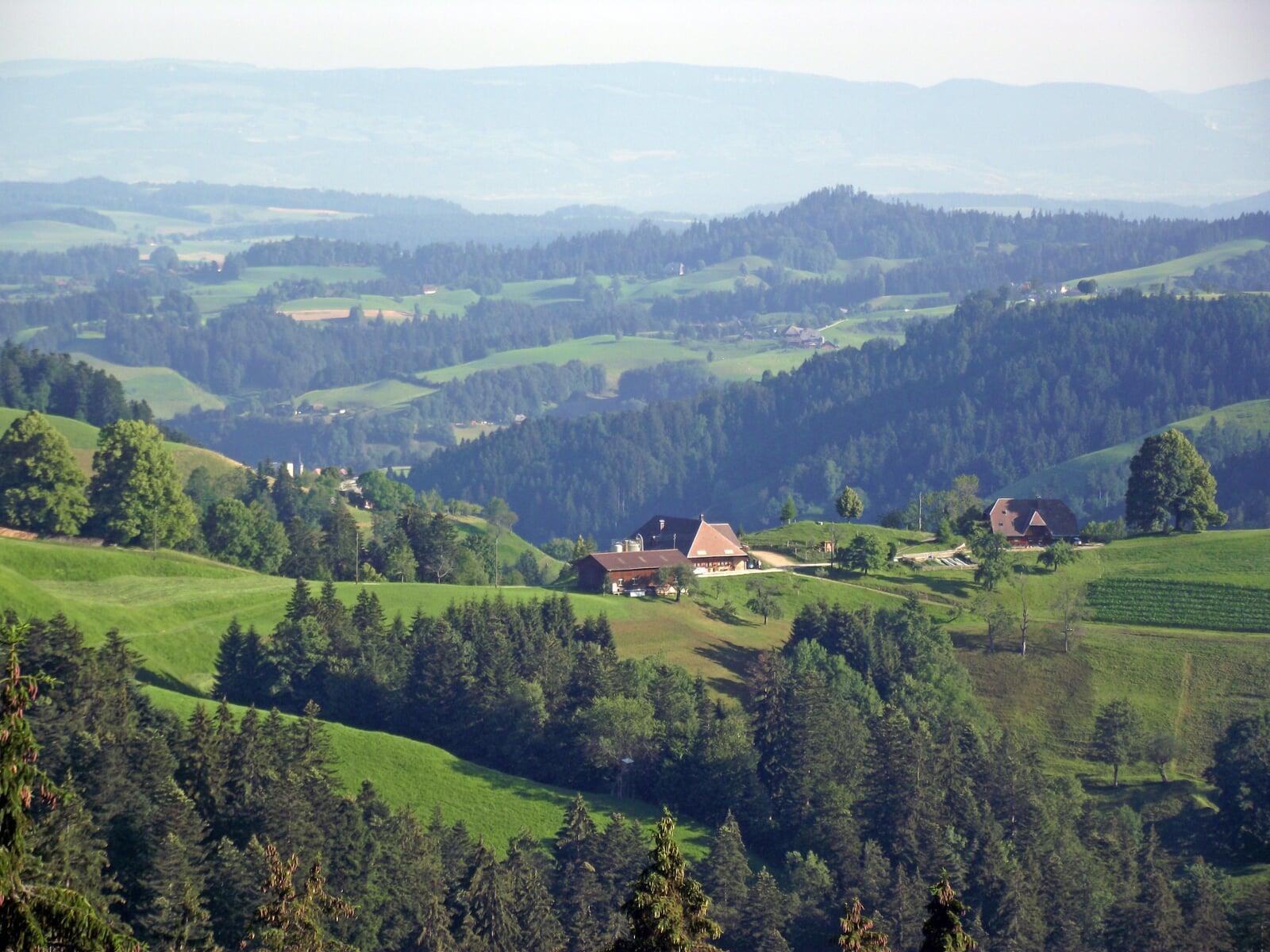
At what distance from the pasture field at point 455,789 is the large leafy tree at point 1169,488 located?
51.1 meters

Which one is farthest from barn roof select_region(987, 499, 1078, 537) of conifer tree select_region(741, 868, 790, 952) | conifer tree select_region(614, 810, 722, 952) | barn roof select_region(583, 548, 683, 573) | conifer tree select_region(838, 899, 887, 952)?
conifer tree select_region(614, 810, 722, 952)

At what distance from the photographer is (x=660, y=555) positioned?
98062 mm

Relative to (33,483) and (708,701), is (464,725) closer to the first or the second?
(708,701)

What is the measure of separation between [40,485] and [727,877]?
48.6 meters

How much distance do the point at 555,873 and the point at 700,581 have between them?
35.3 m

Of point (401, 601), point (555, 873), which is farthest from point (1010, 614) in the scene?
point (555, 873)

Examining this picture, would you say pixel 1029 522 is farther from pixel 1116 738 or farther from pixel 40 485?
pixel 40 485

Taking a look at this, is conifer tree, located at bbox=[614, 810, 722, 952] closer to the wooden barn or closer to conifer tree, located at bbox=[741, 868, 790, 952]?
conifer tree, located at bbox=[741, 868, 790, 952]

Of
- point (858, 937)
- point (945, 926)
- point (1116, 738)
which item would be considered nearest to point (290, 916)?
point (858, 937)

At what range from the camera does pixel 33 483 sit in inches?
3617

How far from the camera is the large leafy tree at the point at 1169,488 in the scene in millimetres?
109750

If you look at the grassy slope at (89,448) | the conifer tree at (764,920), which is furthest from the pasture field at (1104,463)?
the conifer tree at (764,920)

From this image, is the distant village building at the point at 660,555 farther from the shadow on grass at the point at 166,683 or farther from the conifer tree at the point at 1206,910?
the conifer tree at the point at 1206,910

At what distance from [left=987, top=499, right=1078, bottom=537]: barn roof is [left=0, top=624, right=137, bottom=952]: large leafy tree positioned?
9846 centimetres
